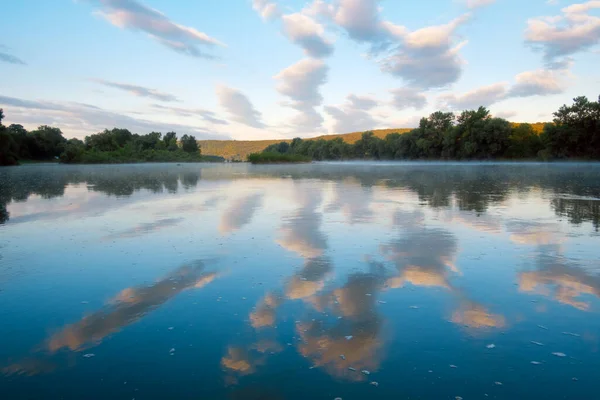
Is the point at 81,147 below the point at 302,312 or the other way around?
the other way around

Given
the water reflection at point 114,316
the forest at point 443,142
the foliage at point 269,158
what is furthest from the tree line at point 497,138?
the water reflection at point 114,316

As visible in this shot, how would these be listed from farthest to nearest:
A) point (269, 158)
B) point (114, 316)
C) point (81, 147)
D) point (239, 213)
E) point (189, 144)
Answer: point (189, 144) → point (81, 147) → point (269, 158) → point (239, 213) → point (114, 316)

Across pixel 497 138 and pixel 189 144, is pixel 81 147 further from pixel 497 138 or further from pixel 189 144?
pixel 497 138

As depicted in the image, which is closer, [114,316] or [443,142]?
[114,316]

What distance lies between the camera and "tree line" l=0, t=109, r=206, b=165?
93875 millimetres

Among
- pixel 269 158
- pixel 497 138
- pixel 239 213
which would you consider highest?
pixel 497 138

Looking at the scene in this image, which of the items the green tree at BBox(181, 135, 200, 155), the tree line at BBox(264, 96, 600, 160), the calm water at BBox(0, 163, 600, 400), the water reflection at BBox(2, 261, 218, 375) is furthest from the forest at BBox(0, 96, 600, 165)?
the water reflection at BBox(2, 261, 218, 375)

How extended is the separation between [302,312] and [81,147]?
139347 millimetres

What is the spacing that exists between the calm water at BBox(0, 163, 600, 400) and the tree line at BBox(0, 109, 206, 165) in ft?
300

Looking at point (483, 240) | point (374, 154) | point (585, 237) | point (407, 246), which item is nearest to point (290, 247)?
point (407, 246)

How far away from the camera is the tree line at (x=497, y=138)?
3263 inches

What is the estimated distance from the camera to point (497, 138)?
100688 mm

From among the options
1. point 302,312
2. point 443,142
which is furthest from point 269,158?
point 302,312

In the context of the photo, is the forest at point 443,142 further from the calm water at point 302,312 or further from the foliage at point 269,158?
the calm water at point 302,312
